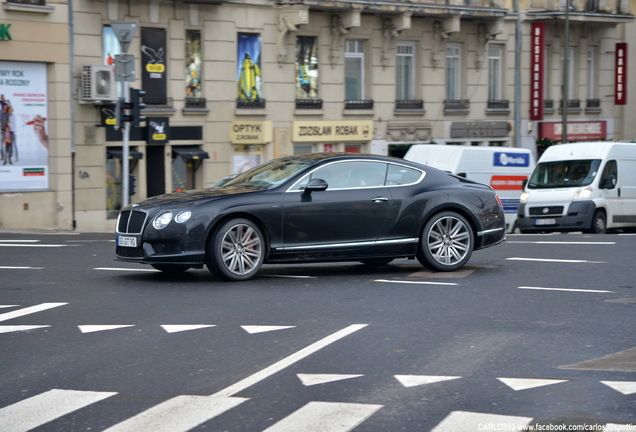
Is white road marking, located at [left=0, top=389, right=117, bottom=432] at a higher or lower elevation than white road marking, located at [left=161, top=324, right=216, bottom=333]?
lower

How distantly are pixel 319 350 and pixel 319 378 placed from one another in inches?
40.2

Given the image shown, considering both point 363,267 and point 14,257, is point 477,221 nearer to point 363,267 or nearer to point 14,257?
point 363,267

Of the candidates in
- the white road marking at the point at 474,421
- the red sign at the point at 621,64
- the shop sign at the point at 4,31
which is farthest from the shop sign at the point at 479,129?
the white road marking at the point at 474,421

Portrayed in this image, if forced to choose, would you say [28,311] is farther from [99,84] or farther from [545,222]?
[99,84]

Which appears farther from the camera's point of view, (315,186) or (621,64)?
(621,64)

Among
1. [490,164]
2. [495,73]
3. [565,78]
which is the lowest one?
[490,164]

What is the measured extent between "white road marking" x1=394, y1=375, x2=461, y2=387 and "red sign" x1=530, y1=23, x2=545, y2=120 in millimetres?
34825

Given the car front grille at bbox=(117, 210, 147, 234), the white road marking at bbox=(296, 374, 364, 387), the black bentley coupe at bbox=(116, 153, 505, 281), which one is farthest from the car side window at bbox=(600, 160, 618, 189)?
the white road marking at bbox=(296, 374, 364, 387)

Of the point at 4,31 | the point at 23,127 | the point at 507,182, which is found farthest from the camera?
the point at 507,182

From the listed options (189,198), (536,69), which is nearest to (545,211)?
(536,69)

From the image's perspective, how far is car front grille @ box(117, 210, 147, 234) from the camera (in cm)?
1278

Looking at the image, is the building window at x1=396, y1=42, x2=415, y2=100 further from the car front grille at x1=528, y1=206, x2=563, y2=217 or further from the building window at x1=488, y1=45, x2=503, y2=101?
the car front grille at x1=528, y1=206, x2=563, y2=217

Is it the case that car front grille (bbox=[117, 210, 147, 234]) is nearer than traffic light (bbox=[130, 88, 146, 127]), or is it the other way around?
car front grille (bbox=[117, 210, 147, 234])

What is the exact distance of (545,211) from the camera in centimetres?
2734
